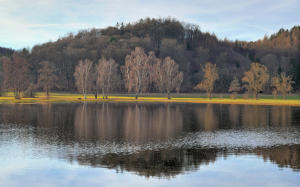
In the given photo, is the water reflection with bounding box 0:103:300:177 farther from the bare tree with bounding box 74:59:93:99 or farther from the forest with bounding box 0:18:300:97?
the forest with bounding box 0:18:300:97

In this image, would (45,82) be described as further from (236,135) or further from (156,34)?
(156,34)

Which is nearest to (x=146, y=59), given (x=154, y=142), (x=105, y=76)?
(x=105, y=76)

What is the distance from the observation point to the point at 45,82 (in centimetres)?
10006

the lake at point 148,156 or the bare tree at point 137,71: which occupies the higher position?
the bare tree at point 137,71

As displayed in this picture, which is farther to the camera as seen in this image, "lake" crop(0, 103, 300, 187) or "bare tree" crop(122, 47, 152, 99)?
"bare tree" crop(122, 47, 152, 99)

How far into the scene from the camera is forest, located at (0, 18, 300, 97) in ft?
338

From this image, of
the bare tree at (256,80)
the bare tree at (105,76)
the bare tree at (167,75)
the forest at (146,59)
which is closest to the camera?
the bare tree at (105,76)

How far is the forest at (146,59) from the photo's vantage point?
338 feet

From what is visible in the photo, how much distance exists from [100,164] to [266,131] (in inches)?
783

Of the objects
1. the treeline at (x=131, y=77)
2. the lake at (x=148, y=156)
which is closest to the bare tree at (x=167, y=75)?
the treeline at (x=131, y=77)

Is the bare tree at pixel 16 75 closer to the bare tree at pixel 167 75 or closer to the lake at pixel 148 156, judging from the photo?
the bare tree at pixel 167 75

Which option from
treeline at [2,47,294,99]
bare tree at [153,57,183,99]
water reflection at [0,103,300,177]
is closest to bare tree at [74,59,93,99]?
treeline at [2,47,294,99]

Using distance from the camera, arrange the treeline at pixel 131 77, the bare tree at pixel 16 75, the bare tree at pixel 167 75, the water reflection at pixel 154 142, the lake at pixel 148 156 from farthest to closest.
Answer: the bare tree at pixel 16 75 < the bare tree at pixel 167 75 < the treeline at pixel 131 77 < the water reflection at pixel 154 142 < the lake at pixel 148 156

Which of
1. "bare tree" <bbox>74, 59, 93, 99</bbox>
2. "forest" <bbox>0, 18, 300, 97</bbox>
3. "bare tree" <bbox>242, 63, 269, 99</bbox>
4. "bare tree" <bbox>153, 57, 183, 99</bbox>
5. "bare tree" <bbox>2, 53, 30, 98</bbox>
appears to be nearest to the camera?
"bare tree" <bbox>74, 59, 93, 99</bbox>
